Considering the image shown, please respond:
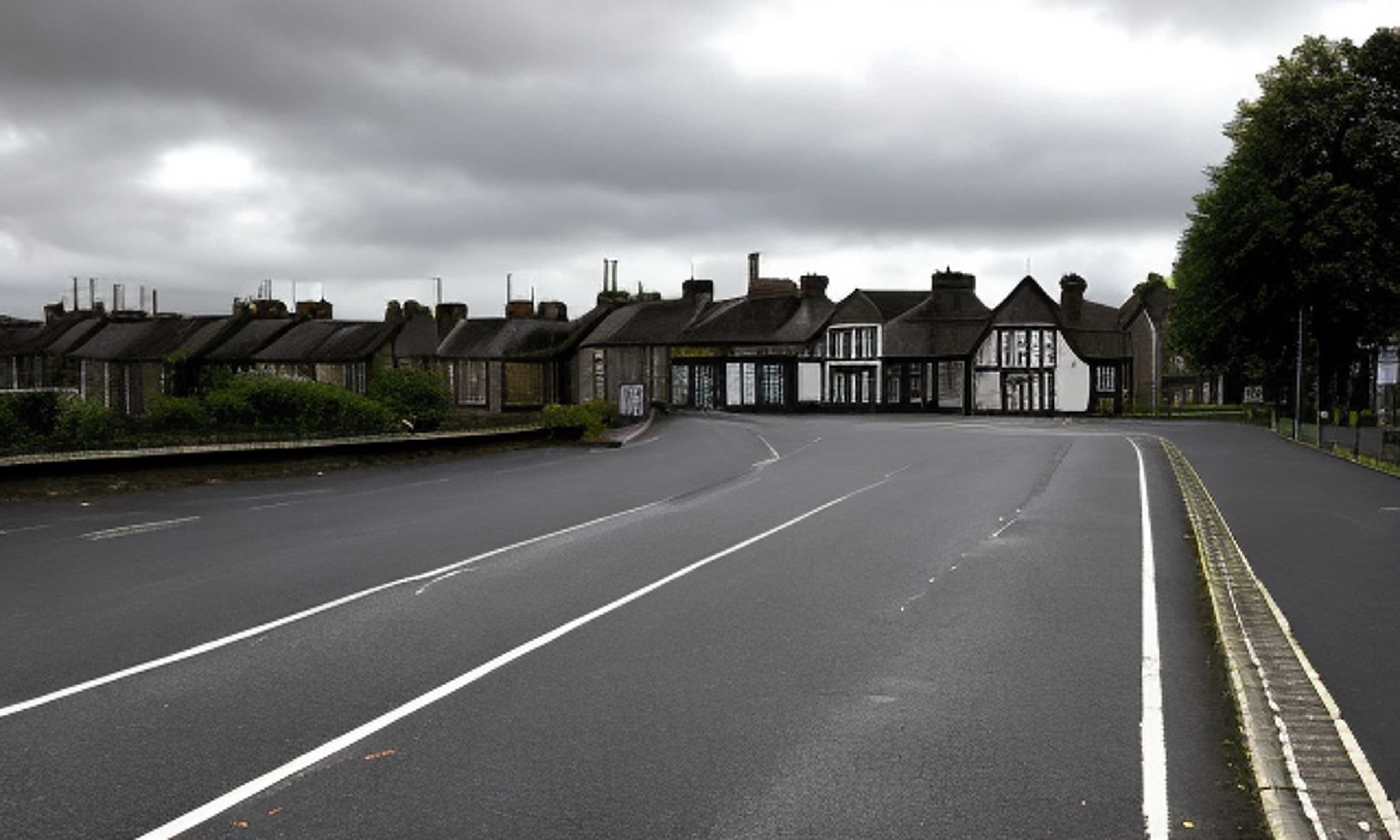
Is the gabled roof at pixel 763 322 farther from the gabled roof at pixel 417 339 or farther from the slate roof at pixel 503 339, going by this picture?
the gabled roof at pixel 417 339

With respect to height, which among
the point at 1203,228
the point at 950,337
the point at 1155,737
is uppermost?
the point at 1203,228

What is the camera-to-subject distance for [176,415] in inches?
1363

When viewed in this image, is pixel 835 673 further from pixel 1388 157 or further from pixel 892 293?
pixel 892 293

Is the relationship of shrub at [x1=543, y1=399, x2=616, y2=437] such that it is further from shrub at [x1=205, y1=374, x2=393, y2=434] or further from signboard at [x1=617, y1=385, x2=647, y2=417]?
signboard at [x1=617, y1=385, x2=647, y2=417]

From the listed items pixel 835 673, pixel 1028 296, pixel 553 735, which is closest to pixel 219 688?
pixel 553 735

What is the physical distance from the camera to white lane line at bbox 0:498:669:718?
7844mm

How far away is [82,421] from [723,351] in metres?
49.0

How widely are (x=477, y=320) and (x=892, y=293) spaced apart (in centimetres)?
3011

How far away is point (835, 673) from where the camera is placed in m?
8.53

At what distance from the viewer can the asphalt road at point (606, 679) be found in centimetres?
587

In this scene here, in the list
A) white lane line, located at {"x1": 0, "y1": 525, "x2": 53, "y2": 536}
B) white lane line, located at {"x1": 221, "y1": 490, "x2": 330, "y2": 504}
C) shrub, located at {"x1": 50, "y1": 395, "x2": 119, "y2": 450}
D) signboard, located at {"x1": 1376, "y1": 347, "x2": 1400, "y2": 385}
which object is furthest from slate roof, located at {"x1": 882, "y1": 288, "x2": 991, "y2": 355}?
white lane line, located at {"x1": 0, "y1": 525, "x2": 53, "y2": 536}

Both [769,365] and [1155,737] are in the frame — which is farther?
[769,365]

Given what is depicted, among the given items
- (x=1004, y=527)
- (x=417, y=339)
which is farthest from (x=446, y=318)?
(x=1004, y=527)

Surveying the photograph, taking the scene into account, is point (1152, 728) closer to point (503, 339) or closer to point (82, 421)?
point (82, 421)
